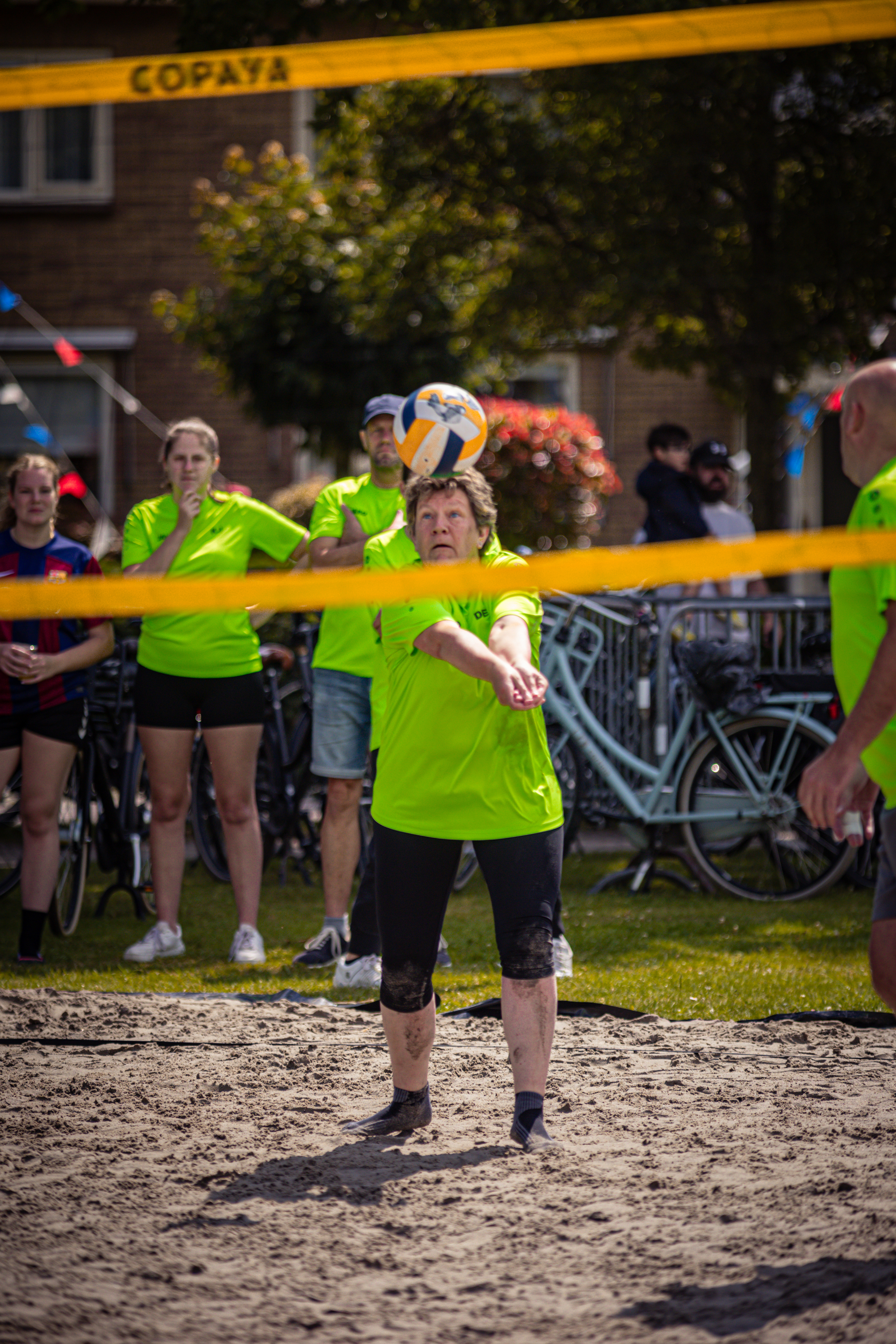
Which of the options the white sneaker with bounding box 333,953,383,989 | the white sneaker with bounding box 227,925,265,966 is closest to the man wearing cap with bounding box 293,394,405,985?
the white sneaker with bounding box 227,925,265,966

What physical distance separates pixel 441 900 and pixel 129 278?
16586 mm

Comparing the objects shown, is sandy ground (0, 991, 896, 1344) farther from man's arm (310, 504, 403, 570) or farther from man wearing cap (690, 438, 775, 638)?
man wearing cap (690, 438, 775, 638)

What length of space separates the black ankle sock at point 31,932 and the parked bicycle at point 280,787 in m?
1.78

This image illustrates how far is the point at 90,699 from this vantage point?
7281mm

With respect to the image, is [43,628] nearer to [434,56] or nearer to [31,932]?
[31,932]

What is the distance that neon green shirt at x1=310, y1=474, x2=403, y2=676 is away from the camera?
248 inches

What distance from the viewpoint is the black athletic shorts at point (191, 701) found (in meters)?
6.38

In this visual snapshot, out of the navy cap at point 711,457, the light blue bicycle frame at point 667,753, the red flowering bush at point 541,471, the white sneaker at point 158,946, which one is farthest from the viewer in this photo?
the red flowering bush at point 541,471

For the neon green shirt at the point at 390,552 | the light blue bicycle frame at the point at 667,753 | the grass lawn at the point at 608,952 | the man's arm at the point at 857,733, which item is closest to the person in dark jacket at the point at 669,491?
the light blue bicycle frame at the point at 667,753

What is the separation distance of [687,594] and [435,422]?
4.01 m

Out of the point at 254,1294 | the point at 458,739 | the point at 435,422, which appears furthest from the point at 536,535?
the point at 254,1294

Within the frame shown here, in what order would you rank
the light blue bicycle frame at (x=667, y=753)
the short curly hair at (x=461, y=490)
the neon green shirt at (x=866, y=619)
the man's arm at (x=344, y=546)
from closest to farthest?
the neon green shirt at (x=866, y=619), the short curly hair at (x=461, y=490), the man's arm at (x=344, y=546), the light blue bicycle frame at (x=667, y=753)

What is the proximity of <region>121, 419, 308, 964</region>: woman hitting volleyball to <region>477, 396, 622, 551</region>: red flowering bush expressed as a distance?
25.5 feet

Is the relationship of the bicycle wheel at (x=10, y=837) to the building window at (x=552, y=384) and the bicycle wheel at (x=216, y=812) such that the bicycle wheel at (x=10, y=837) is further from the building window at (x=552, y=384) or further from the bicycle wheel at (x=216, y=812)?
the building window at (x=552, y=384)
